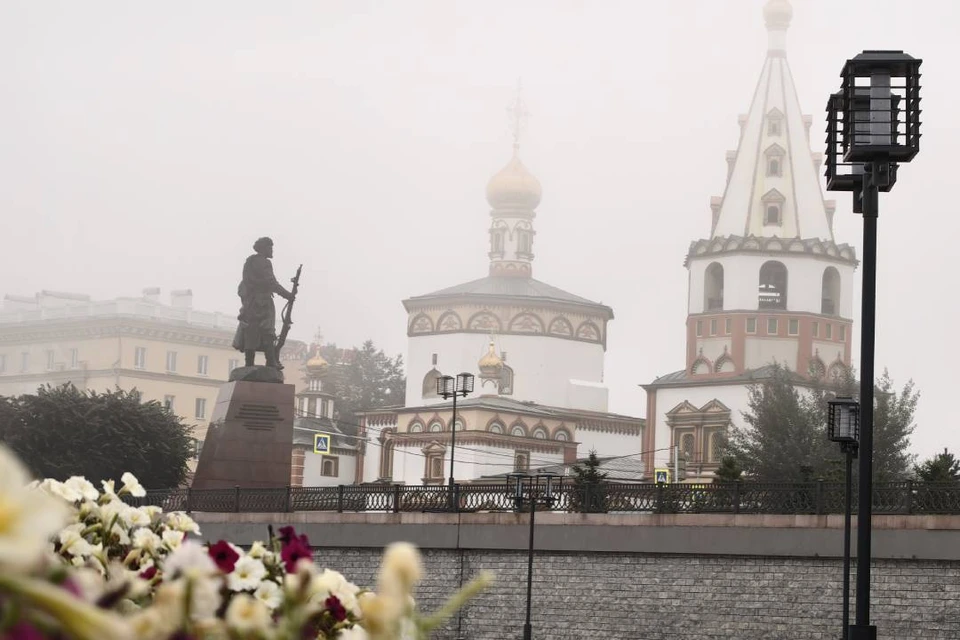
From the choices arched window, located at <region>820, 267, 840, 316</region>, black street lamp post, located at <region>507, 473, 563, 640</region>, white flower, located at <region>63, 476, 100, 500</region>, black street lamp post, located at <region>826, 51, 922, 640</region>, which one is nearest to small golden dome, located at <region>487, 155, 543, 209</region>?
arched window, located at <region>820, 267, 840, 316</region>

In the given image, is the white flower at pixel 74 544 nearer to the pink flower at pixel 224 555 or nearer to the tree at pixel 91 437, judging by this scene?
the pink flower at pixel 224 555

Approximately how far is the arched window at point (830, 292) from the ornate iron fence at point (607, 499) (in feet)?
119

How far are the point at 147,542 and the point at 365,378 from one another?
98203 millimetres

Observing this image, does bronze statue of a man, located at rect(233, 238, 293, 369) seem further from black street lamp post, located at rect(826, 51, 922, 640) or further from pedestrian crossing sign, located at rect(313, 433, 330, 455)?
pedestrian crossing sign, located at rect(313, 433, 330, 455)

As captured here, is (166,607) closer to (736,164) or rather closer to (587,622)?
(587,622)

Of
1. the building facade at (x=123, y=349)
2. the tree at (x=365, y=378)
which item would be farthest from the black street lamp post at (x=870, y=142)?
the tree at (x=365, y=378)

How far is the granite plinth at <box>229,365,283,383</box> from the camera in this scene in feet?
108

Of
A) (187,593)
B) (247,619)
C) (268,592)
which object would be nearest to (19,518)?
(187,593)

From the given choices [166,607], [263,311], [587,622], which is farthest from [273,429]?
[166,607]

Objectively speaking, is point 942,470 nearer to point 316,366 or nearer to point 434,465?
point 434,465

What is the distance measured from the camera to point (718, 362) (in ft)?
221

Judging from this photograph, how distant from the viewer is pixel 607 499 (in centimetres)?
3011

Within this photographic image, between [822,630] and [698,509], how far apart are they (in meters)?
3.39

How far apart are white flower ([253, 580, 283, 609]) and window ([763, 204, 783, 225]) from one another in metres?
64.4
